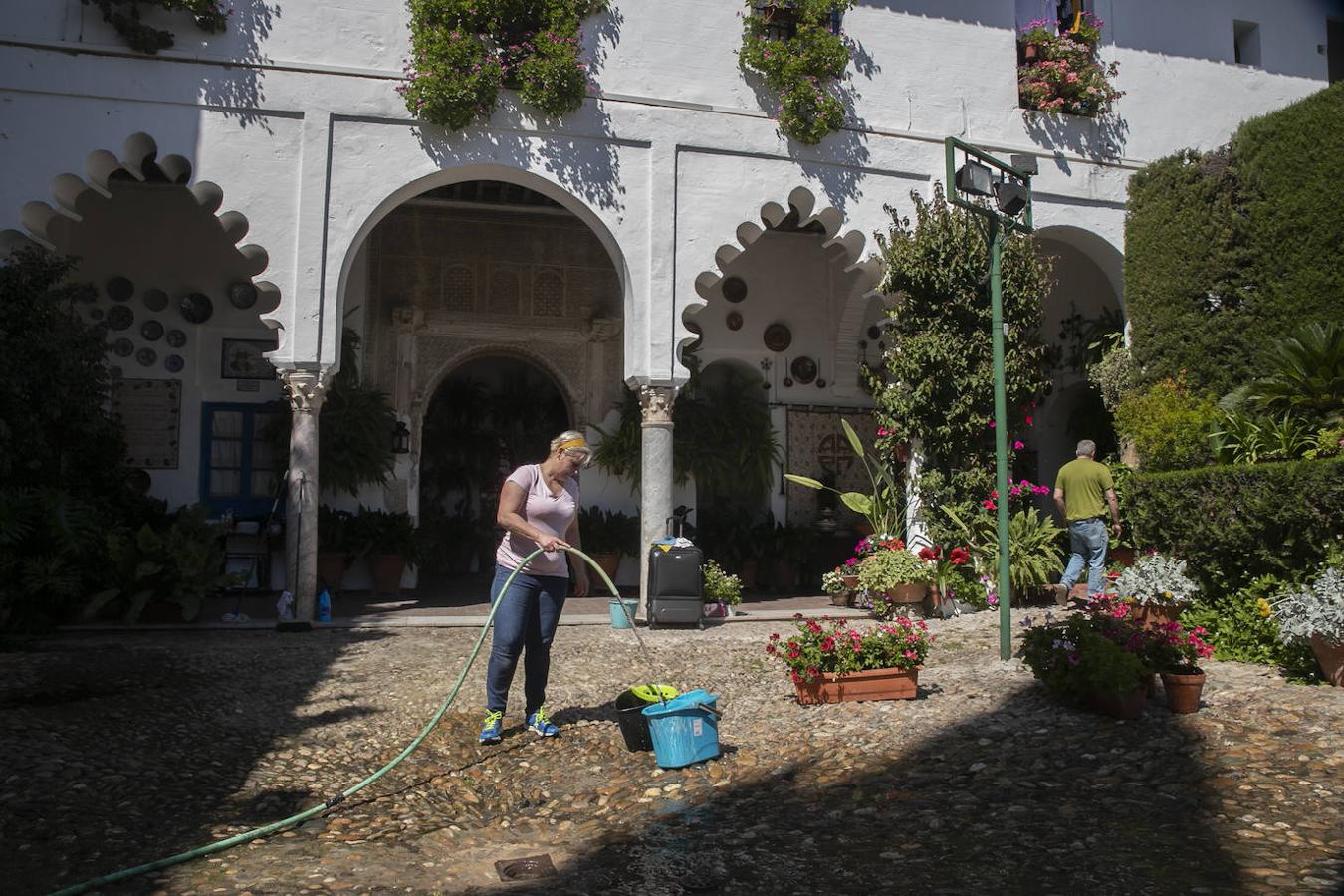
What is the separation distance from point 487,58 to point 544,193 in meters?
1.29

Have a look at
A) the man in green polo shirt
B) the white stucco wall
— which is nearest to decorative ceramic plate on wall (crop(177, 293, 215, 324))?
the white stucco wall

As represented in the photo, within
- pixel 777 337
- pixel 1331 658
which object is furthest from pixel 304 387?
pixel 1331 658

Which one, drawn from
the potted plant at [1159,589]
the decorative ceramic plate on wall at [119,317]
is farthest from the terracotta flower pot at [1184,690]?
the decorative ceramic plate on wall at [119,317]

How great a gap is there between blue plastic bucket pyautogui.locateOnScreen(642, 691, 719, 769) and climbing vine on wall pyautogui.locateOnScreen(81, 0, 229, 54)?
7569mm

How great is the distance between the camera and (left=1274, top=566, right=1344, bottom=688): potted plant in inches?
241

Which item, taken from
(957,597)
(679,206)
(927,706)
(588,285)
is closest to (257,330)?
(588,285)

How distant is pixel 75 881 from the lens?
3.60 m

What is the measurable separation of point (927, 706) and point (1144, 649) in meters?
1.19

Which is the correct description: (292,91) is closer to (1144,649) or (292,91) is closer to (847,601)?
(847,601)

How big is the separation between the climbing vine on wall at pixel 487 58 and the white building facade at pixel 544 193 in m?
0.22

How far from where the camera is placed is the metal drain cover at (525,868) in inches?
150

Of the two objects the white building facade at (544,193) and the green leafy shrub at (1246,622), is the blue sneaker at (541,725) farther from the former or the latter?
the green leafy shrub at (1246,622)

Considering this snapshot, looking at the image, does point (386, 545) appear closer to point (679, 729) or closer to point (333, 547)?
point (333, 547)

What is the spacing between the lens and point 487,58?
9.74 meters
